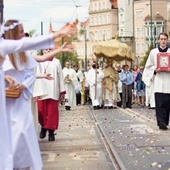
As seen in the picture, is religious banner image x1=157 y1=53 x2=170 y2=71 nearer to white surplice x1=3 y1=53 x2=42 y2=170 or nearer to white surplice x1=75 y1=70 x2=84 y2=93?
white surplice x1=3 y1=53 x2=42 y2=170

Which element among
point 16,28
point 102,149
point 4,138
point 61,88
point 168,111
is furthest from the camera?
point 168,111

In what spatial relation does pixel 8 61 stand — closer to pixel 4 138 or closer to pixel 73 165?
pixel 4 138

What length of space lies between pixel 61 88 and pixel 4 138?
6664 millimetres

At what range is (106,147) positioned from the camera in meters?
12.8

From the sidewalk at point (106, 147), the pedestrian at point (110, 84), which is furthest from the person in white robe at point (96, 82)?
the sidewalk at point (106, 147)

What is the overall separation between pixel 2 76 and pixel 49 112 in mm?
6598

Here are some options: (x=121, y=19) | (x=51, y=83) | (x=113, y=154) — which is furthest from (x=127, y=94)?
(x=121, y=19)

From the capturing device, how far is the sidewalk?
10.5 m

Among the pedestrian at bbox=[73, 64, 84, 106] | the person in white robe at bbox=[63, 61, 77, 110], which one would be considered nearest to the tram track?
the person in white robe at bbox=[63, 61, 77, 110]

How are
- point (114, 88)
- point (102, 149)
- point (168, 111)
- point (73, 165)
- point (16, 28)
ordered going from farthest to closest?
point (114, 88) < point (168, 111) < point (102, 149) < point (73, 165) < point (16, 28)

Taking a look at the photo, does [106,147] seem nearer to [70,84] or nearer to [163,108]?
[163,108]

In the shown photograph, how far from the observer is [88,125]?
60.6 ft

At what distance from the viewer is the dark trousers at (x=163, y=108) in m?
16.0

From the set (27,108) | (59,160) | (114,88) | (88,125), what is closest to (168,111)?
(88,125)
